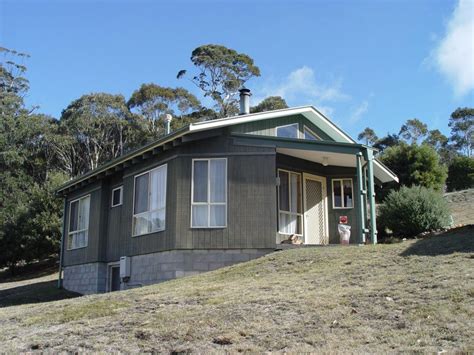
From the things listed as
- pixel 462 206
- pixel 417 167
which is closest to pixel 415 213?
pixel 417 167

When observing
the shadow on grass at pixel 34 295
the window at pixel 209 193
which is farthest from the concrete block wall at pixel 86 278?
the window at pixel 209 193

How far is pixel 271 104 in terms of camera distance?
44.8m

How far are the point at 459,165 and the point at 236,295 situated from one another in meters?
29.5

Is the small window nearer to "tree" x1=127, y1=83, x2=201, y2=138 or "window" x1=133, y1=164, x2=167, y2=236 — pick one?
"window" x1=133, y1=164, x2=167, y2=236

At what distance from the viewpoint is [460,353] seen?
17.4ft

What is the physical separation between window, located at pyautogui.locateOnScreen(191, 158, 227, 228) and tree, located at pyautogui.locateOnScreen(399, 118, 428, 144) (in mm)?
40532

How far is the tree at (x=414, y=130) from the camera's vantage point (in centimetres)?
5147

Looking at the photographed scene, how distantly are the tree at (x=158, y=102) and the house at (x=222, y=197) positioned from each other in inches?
1059

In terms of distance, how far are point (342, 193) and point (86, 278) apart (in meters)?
9.00

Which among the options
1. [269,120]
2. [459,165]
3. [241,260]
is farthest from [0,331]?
[459,165]

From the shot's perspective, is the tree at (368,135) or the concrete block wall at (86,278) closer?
the concrete block wall at (86,278)

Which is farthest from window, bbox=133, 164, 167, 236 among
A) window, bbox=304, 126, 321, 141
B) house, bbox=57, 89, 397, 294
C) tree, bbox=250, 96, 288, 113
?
tree, bbox=250, 96, 288, 113

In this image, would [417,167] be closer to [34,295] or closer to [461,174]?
[461,174]

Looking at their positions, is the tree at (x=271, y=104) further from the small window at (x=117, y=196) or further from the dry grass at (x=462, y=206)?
the small window at (x=117, y=196)
